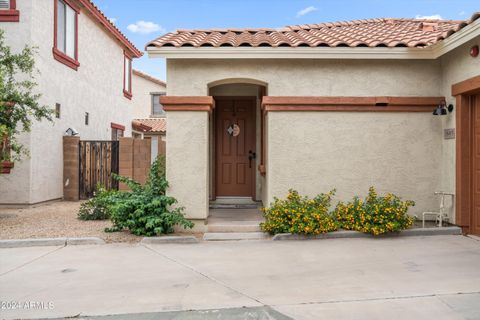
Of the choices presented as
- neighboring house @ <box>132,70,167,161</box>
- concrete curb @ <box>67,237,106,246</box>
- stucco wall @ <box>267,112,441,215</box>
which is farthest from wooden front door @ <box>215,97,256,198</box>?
neighboring house @ <box>132,70,167,161</box>

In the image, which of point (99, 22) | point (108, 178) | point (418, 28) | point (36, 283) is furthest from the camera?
point (99, 22)

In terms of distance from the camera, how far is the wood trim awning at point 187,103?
7.38m

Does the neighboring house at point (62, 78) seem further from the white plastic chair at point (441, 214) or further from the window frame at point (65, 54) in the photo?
the white plastic chair at point (441, 214)

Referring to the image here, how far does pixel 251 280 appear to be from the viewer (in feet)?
15.8

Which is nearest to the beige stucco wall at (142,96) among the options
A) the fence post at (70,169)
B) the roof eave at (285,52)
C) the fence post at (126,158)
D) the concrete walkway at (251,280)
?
the fence post at (70,169)

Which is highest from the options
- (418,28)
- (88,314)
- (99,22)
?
(99,22)

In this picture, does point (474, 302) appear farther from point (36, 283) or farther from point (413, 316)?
point (36, 283)

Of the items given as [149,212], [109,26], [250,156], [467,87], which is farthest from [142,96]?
[467,87]

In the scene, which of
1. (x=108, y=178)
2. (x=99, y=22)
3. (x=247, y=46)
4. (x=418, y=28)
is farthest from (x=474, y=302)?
(x=99, y=22)

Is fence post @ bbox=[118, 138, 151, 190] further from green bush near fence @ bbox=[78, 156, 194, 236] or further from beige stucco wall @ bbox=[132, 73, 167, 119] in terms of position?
beige stucco wall @ bbox=[132, 73, 167, 119]

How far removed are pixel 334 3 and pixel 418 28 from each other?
621cm

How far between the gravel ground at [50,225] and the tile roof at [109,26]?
761 centimetres

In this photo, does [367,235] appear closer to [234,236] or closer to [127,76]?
[234,236]

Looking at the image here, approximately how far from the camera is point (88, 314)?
12.5 feet
